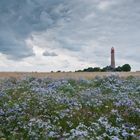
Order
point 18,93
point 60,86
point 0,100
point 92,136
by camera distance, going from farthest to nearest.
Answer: point 60,86
point 18,93
point 0,100
point 92,136

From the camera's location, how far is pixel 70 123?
10.9m

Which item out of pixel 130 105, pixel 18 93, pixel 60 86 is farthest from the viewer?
pixel 60 86

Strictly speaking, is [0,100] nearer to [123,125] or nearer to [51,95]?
[51,95]

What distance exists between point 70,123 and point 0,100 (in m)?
3.59

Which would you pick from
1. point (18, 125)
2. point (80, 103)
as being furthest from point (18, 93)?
point (18, 125)

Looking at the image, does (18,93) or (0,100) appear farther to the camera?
(18,93)

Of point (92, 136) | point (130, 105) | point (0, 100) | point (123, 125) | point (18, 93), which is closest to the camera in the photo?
point (92, 136)

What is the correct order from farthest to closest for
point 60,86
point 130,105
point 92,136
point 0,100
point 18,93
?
point 60,86 < point 18,93 < point 0,100 < point 130,105 < point 92,136

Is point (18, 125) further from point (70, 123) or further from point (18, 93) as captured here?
point (18, 93)

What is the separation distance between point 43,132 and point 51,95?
13.1 ft

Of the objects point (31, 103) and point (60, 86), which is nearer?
point (31, 103)

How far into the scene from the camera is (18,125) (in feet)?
37.0

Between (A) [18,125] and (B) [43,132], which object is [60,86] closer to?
A: (A) [18,125]

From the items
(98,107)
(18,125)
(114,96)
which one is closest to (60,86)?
(114,96)
